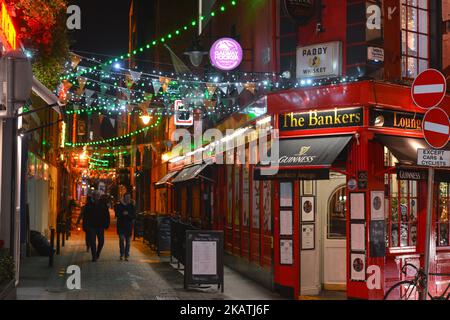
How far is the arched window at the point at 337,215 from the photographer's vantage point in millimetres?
13961

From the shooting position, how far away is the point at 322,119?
12.6 m

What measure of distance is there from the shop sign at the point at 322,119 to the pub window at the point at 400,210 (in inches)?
47.3

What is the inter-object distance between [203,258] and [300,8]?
5.45m

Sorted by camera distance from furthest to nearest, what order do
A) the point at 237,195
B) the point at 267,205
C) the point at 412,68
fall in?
1. the point at 237,195
2. the point at 267,205
3. the point at 412,68

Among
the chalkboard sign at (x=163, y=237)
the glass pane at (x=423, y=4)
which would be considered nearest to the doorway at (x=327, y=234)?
the glass pane at (x=423, y=4)

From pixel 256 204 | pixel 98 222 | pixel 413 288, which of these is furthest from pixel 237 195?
pixel 413 288

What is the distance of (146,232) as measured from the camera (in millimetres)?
23438

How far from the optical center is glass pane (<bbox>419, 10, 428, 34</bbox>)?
13.7 m

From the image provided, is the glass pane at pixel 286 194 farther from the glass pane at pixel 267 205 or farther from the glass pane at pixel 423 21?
the glass pane at pixel 423 21

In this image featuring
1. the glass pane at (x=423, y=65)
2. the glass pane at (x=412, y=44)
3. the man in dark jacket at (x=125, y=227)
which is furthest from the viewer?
the man in dark jacket at (x=125, y=227)

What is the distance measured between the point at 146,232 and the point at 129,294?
1162 cm

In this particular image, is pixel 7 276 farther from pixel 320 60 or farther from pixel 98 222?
pixel 98 222

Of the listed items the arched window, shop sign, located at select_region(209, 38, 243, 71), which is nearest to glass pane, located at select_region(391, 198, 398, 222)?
the arched window

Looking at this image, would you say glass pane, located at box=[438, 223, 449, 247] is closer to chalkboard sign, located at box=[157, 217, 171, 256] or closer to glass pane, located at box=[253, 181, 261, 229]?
glass pane, located at box=[253, 181, 261, 229]
